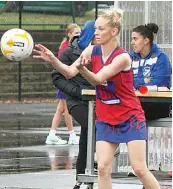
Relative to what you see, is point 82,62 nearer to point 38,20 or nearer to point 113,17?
point 113,17

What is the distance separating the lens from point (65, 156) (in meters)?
13.7

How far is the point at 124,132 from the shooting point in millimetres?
8328

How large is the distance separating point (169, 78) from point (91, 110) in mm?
989

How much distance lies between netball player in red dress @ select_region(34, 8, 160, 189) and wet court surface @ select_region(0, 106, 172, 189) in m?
1.37

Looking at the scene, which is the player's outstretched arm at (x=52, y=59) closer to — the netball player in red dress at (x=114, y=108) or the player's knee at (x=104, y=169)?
the netball player in red dress at (x=114, y=108)

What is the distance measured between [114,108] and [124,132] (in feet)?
0.80

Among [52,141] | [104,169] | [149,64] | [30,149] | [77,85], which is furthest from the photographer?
[52,141]

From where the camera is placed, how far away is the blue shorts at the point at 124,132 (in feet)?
27.3

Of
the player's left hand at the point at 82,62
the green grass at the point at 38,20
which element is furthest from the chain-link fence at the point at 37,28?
the player's left hand at the point at 82,62

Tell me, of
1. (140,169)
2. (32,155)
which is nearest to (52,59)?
(140,169)

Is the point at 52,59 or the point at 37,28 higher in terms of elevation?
the point at 37,28

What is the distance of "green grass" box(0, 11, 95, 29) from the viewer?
24719mm

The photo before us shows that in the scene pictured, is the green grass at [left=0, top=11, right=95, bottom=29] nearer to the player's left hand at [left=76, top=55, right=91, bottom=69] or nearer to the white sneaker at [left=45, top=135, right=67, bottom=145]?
the white sneaker at [left=45, top=135, right=67, bottom=145]

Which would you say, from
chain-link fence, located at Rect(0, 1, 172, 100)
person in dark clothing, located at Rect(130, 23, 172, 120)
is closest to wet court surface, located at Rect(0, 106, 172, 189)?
person in dark clothing, located at Rect(130, 23, 172, 120)
